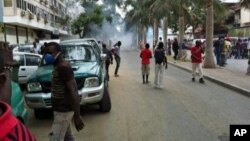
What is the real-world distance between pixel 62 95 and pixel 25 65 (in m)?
11.7

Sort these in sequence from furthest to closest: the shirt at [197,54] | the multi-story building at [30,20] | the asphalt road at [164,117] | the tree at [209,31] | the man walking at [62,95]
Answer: the multi-story building at [30,20], the tree at [209,31], the shirt at [197,54], the asphalt road at [164,117], the man walking at [62,95]

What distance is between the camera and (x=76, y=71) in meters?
10.4

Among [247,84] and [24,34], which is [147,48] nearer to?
[247,84]

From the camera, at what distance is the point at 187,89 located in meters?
15.8

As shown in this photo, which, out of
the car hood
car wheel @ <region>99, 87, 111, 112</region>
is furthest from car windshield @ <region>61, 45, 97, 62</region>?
car wheel @ <region>99, 87, 111, 112</region>

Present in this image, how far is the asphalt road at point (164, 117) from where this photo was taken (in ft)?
27.8

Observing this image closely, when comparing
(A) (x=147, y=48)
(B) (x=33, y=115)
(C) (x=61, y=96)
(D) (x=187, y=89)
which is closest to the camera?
(C) (x=61, y=96)

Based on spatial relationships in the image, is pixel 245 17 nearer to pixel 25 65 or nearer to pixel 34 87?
pixel 25 65

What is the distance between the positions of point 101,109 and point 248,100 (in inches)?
181

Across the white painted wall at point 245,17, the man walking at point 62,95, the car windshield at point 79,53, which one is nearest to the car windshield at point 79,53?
the car windshield at point 79,53

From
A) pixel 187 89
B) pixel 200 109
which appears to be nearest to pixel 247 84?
pixel 187 89

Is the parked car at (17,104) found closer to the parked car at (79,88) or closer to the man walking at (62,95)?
the man walking at (62,95)

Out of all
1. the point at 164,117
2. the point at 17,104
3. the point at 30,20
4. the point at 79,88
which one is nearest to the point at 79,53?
the point at 79,88

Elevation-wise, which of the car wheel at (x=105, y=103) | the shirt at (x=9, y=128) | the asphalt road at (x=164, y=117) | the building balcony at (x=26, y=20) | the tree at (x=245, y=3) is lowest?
the asphalt road at (x=164, y=117)
